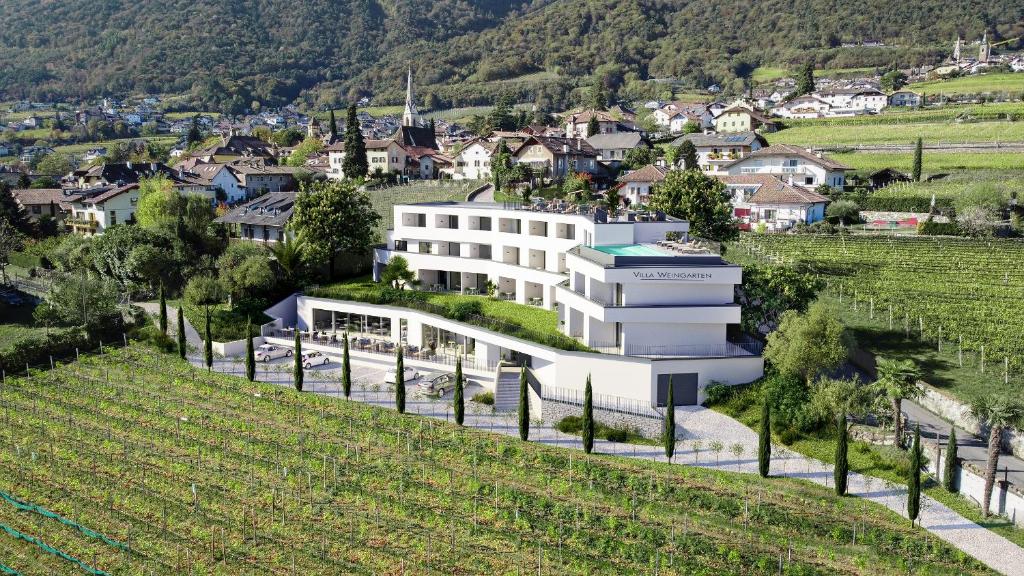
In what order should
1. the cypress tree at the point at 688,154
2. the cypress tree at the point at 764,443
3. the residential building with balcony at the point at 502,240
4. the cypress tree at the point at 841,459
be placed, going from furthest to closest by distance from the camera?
the cypress tree at the point at 688,154
the residential building with balcony at the point at 502,240
the cypress tree at the point at 764,443
the cypress tree at the point at 841,459

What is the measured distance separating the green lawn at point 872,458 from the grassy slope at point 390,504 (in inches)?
97.5

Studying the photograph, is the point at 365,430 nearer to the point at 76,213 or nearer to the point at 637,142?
the point at 76,213

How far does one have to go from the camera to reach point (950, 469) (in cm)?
2917

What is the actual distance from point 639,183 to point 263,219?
33943 mm

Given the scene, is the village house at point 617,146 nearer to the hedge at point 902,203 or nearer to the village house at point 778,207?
the village house at point 778,207

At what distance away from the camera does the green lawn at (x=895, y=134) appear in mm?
100062

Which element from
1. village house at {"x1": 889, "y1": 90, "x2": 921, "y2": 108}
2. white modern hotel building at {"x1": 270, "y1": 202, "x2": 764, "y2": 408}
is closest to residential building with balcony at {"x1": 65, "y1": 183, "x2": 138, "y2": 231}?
white modern hotel building at {"x1": 270, "y1": 202, "x2": 764, "y2": 408}

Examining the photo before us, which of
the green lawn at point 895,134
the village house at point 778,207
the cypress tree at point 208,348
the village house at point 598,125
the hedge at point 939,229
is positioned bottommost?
the cypress tree at point 208,348

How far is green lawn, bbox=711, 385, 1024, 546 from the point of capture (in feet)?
90.0

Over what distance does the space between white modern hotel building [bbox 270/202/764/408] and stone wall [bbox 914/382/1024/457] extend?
23.0 feet

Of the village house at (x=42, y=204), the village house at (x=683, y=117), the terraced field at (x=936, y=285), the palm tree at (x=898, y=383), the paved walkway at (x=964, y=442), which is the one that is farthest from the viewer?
the village house at (x=683, y=117)

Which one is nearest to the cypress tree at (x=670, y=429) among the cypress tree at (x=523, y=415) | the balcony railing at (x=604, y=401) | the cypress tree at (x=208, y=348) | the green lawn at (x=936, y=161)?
the balcony railing at (x=604, y=401)

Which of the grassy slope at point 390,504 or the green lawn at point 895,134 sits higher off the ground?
the green lawn at point 895,134

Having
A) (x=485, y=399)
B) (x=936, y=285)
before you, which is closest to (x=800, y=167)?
(x=936, y=285)
